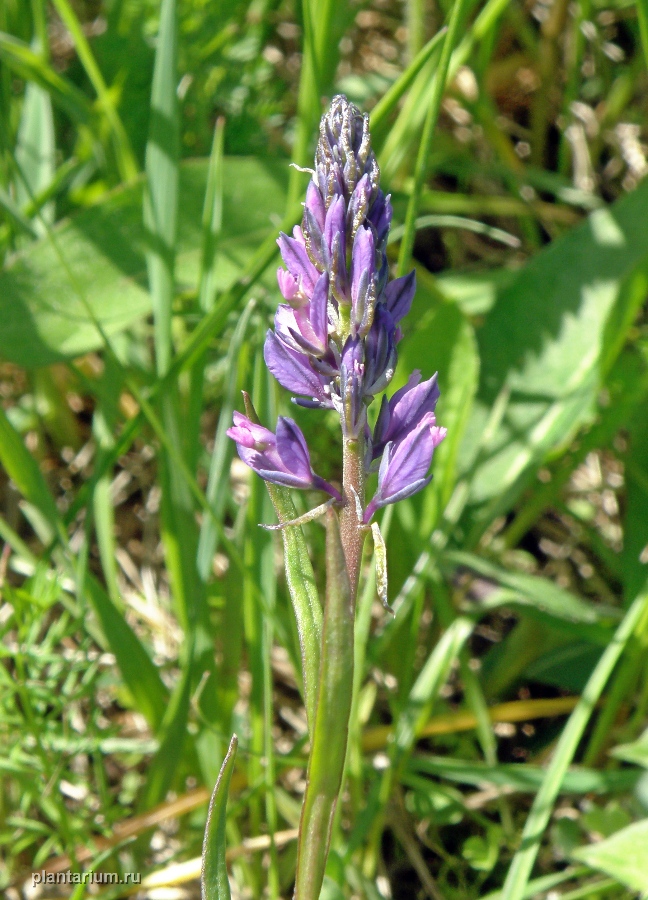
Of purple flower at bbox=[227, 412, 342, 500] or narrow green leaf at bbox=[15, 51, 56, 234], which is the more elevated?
purple flower at bbox=[227, 412, 342, 500]

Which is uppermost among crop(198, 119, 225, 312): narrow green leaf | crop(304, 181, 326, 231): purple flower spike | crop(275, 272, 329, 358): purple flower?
crop(304, 181, 326, 231): purple flower spike

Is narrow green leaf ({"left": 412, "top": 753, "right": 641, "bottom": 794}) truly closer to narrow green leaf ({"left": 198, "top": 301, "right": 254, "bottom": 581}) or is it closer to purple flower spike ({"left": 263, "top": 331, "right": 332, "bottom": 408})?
narrow green leaf ({"left": 198, "top": 301, "right": 254, "bottom": 581})

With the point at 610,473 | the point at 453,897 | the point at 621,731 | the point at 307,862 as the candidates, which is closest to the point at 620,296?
the point at 610,473

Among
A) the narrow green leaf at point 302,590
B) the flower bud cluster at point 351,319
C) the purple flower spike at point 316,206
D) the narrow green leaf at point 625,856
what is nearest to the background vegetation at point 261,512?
the narrow green leaf at point 625,856

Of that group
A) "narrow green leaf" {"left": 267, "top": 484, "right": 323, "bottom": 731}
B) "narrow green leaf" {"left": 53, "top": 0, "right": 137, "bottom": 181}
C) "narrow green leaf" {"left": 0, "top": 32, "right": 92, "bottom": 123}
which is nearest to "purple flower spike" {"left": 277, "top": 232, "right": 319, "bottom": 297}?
"narrow green leaf" {"left": 267, "top": 484, "right": 323, "bottom": 731}

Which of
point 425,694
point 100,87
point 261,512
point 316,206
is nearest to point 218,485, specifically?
point 261,512

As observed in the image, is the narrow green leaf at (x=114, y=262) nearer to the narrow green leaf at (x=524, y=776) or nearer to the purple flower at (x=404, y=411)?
the purple flower at (x=404, y=411)

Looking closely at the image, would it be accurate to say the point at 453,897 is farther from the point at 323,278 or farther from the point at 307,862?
the point at 323,278
